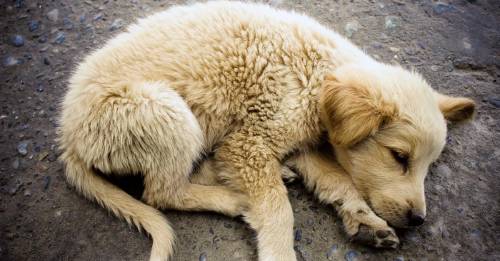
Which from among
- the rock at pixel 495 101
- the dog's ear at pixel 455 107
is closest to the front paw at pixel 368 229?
the dog's ear at pixel 455 107

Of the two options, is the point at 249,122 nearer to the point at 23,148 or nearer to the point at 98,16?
the point at 23,148

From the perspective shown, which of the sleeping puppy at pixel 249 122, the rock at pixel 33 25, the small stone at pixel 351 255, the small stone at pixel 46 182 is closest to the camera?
the sleeping puppy at pixel 249 122

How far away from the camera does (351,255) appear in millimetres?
2832

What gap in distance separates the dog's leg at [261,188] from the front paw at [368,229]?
0.44 metres

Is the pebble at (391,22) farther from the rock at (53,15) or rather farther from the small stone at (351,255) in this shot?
the rock at (53,15)

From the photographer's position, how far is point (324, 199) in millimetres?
3061

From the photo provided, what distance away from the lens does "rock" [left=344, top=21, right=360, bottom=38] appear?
4277 mm

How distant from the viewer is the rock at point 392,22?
14.4ft

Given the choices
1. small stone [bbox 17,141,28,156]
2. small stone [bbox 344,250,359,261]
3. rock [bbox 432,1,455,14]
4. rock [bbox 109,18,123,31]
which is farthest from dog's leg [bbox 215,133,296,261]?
rock [bbox 432,1,455,14]

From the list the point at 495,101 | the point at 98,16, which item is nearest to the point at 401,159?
the point at 495,101

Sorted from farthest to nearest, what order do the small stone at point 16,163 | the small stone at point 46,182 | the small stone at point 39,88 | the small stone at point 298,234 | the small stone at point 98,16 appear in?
the small stone at point 98,16
the small stone at point 39,88
the small stone at point 16,163
the small stone at point 46,182
the small stone at point 298,234

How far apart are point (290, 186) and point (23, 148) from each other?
220cm

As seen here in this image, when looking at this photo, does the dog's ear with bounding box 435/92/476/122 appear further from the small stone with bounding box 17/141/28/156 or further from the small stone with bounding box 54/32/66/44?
the small stone with bounding box 54/32/66/44

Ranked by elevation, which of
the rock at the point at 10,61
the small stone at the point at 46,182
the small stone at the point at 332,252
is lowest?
the small stone at the point at 332,252
